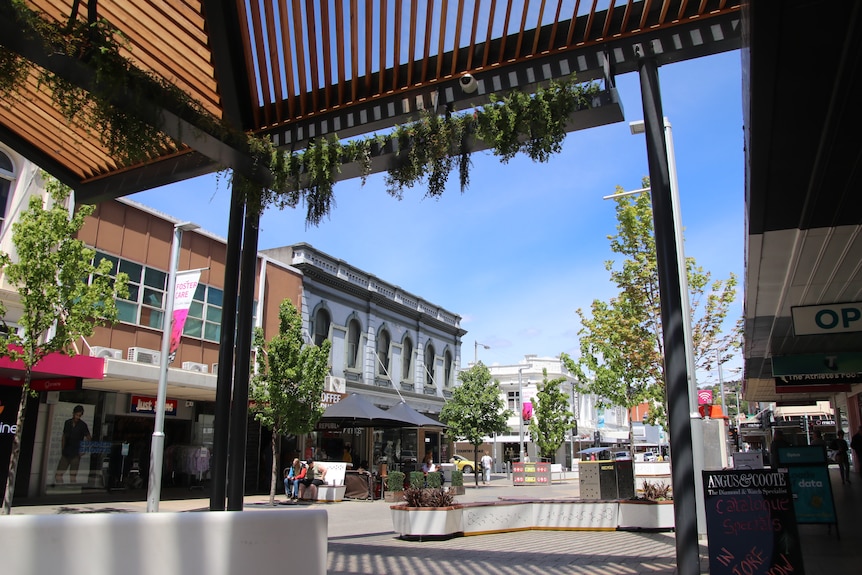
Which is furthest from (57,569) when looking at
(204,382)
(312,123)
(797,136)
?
(204,382)

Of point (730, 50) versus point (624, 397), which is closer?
point (730, 50)

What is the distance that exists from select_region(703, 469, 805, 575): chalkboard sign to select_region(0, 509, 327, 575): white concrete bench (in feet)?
14.1

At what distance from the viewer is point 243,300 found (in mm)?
6914

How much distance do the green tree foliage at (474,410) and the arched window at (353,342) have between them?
5858mm

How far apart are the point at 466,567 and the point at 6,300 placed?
14.0 meters

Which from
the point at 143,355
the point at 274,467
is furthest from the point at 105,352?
the point at 274,467

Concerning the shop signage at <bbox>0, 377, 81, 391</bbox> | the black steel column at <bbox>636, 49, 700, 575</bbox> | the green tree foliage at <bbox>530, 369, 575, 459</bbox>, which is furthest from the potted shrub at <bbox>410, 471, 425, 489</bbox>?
the green tree foliage at <bbox>530, 369, 575, 459</bbox>

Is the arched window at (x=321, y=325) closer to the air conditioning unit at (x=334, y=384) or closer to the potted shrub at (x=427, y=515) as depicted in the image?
the air conditioning unit at (x=334, y=384)

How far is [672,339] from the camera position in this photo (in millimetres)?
4918

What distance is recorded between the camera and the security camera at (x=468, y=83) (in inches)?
227

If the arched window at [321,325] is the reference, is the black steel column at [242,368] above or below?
Result: below

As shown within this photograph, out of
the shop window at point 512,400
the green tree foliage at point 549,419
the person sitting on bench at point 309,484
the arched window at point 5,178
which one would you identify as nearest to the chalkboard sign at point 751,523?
the person sitting on bench at point 309,484

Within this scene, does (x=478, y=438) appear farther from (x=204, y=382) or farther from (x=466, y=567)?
(x=466, y=567)

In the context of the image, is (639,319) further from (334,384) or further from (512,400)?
(512,400)
